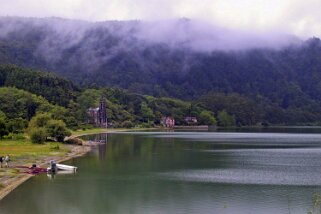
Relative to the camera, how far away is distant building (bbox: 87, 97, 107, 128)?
158625mm

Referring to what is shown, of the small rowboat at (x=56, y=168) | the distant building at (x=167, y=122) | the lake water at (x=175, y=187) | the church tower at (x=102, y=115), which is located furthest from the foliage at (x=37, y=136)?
the distant building at (x=167, y=122)

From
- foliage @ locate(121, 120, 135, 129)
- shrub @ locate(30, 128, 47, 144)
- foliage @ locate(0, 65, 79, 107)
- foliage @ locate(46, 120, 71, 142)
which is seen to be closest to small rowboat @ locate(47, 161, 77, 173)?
shrub @ locate(30, 128, 47, 144)

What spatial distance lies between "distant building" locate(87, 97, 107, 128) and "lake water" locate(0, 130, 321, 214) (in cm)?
9509

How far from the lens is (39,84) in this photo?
14938 centimetres

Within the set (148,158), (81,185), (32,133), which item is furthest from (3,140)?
(81,185)

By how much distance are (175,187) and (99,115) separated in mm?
124999

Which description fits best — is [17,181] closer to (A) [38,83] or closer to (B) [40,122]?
(B) [40,122]

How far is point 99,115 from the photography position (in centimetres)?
16325

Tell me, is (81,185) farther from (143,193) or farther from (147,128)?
(147,128)

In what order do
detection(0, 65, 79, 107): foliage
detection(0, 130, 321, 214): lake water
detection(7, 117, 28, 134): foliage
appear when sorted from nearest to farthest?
detection(0, 130, 321, 214): lake water → detection(7, 117, 28, 134): foliage → detection(0, 65, 79, 107): foliage

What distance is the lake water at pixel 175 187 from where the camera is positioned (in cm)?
3180

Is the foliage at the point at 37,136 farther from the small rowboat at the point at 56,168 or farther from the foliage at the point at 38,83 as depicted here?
the foliage at the point at 38,83

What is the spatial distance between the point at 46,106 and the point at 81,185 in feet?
276

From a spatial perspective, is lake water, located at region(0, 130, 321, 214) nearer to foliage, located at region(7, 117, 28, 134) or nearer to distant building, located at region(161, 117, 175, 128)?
foliage, located at region(7, 117, 28, 134)
